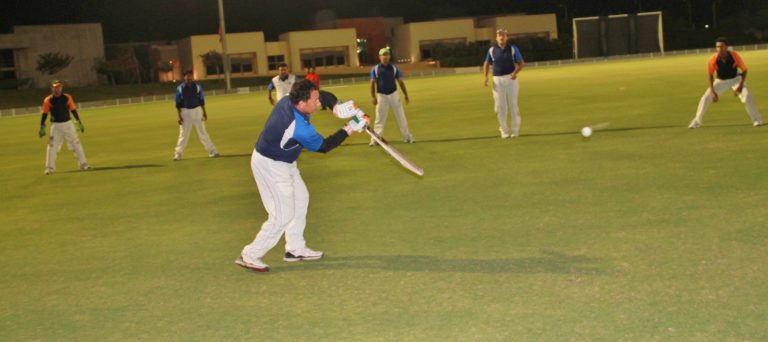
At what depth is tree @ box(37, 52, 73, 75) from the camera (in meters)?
87.9

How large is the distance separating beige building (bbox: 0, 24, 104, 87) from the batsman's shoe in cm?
8996

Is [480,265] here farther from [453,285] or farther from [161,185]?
[161,185]

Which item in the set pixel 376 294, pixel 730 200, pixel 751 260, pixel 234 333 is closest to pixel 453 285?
pixel 376 294

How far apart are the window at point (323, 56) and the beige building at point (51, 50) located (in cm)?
2397

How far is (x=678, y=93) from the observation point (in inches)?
1080

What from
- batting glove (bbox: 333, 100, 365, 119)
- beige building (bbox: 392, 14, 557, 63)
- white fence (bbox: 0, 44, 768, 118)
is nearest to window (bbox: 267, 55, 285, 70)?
beige building (bbox: 392, 14, 557, 63)

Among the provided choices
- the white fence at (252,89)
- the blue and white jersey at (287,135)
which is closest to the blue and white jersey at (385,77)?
the blue and white jersey at (287,135)

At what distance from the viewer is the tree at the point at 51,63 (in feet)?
288

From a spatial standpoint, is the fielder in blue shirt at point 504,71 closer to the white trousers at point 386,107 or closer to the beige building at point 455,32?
the white trousers at point 386,107

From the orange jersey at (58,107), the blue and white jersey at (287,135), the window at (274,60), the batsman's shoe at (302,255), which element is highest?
the window at (274,60)

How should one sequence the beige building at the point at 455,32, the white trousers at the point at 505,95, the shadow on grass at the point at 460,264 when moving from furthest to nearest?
the beige building at the point at 455,32 < the white trousers at the point at 505,95 < the shadow on grass at the point at 460,264

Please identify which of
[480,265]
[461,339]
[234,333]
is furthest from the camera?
[480,265]

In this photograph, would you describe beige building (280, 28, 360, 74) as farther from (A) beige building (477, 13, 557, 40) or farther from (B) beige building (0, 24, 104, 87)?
(B) beige building (0, 24, 104, 87)

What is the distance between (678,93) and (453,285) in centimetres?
2251
